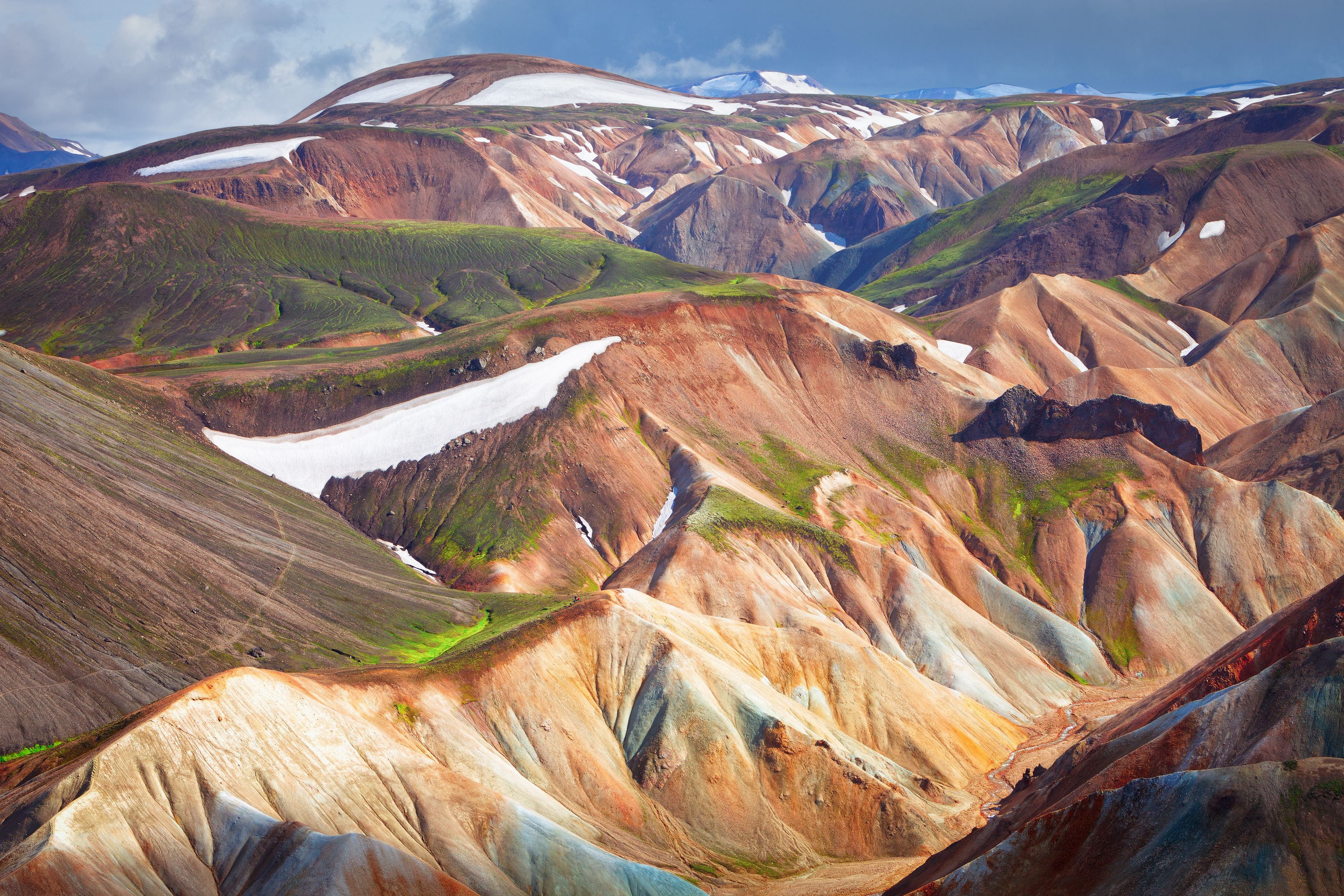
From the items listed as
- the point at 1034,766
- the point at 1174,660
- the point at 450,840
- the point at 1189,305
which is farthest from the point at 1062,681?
the point at 1189,305

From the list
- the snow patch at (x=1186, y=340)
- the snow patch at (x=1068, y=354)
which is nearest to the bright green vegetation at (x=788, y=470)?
the snow patch at (x=1068, y=354)

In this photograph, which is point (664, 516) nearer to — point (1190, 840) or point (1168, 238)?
point (1190, 840)

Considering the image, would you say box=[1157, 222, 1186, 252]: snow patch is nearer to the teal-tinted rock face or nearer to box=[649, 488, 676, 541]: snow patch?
box=[649, 488, 676, 541]: snow patch

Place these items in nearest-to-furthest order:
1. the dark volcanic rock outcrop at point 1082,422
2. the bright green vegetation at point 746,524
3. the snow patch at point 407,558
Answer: the bright green vegetation at point 746,524 < the snow patch at point 407,558 < the dark volcanic rock outcrop at point 1082,422

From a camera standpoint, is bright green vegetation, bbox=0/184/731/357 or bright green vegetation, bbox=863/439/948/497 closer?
bright green vegetation, bbox=863/439/948/497

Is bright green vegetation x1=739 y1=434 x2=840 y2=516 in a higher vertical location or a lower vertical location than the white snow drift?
lower

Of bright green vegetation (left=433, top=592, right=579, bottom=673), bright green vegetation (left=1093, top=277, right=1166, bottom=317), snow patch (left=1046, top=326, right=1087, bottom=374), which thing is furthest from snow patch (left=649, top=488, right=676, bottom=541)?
bright green vegetation (left=1093, top=277, right=1166, bottom=317)

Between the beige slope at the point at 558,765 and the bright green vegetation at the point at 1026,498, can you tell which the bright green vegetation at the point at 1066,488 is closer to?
the bright green vegetation at the point at 1026,498
